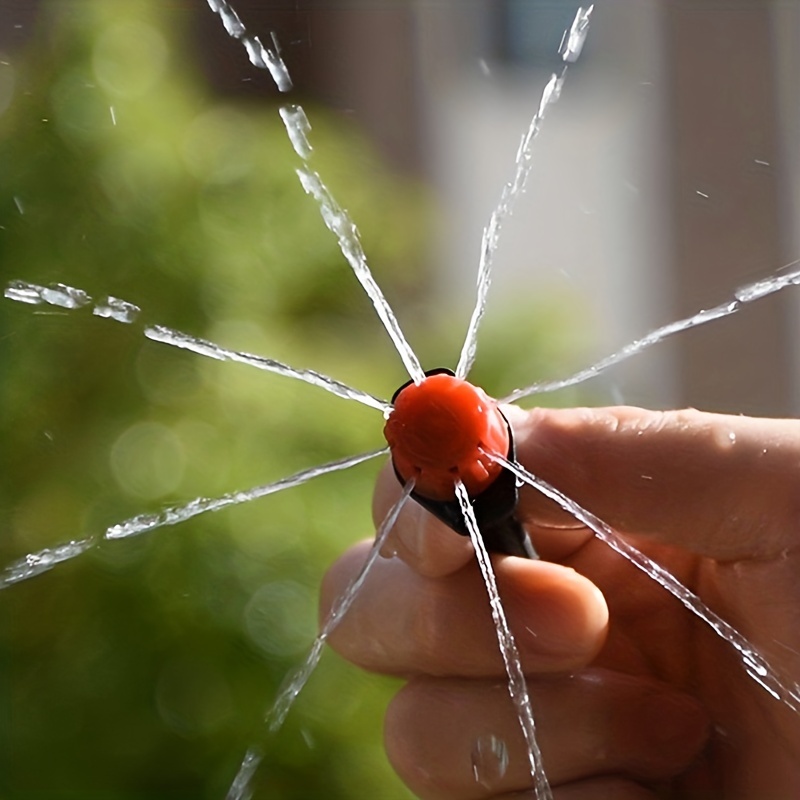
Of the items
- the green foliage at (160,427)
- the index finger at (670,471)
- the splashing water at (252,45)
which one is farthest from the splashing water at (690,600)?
the splashing water at (252,45)

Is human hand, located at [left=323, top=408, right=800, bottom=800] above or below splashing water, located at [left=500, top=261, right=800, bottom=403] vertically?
below

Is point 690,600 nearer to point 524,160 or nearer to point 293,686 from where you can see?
point 293,686

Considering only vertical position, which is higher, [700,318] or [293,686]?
[700,318]

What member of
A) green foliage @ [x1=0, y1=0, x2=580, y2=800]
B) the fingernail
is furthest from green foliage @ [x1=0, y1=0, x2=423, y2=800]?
the fingernail

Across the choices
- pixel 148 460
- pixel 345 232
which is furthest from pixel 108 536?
pixel 345 232

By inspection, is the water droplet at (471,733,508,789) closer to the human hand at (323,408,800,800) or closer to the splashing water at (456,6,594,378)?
the human hand at (323,408,800,800)

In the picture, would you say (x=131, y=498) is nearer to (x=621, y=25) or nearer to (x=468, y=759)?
(x=468, y=759)
